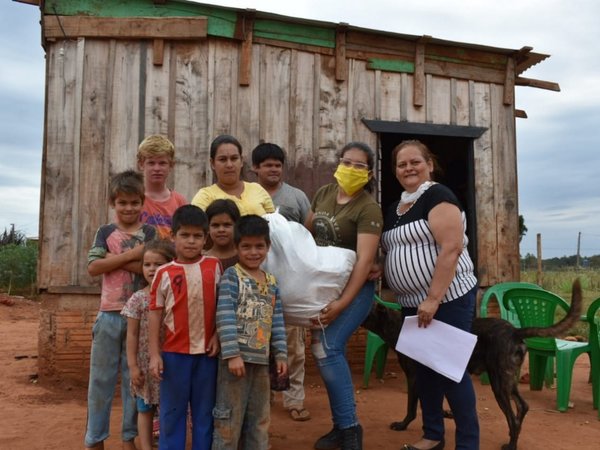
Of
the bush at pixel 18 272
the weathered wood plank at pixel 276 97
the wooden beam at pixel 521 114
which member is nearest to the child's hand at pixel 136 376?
the weathered wood plank at pixel 276 97

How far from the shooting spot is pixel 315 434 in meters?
4.17

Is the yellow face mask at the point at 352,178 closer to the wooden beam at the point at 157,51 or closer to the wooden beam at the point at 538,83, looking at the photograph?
the wooden beam at the point at 157,51

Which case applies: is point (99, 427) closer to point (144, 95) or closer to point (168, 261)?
point (168, 261)

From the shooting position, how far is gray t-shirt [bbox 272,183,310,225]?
4016 mm

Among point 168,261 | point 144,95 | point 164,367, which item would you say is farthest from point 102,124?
point 164,367

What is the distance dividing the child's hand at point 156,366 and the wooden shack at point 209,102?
10.2ft

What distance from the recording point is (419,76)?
6387 millimetres

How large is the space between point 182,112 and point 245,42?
→ 995mm

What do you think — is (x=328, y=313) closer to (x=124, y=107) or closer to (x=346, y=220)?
(x=346, y=220)

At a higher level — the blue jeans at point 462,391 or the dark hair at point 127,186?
the dark hair at point 127,186

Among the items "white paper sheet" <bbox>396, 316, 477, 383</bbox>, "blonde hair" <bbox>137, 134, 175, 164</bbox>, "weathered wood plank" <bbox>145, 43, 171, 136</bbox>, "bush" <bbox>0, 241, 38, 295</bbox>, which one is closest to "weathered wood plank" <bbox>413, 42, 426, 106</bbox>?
"weathered wood plank" <bbox>145, 43, 171, 136</bbox>

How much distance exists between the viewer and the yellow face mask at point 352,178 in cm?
318

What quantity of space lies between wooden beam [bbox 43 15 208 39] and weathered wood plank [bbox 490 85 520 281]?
3.59 metres

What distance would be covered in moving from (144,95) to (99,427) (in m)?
3.58
